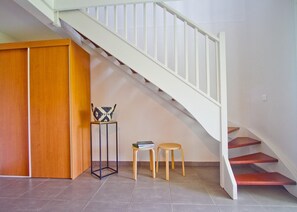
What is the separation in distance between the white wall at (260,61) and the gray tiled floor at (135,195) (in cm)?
68

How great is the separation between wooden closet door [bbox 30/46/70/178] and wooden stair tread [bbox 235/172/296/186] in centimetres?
233

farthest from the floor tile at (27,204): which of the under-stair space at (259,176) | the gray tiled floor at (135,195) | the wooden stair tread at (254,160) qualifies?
the wooden stair tread at (254,160)

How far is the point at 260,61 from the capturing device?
105 inches

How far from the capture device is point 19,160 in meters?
2.52

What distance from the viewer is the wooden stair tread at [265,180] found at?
6.28 feet

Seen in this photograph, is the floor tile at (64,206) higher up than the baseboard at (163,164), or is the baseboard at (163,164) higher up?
the baseboard at (163,164)

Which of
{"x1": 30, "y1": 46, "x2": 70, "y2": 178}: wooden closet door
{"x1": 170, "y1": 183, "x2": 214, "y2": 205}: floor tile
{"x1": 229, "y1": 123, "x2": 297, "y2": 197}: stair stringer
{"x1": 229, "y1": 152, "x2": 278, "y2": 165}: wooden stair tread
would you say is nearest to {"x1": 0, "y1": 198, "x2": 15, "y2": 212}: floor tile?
{"x1": 30, "y1": 46, "x2": 70, "y2": 178}: wooden closet door

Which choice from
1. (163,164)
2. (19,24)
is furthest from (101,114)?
(19,24)

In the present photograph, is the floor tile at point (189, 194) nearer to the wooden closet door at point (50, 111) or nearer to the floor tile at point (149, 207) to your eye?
the floor tile at point (149, 207)

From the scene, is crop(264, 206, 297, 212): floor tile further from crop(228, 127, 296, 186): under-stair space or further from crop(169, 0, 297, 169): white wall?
crop(169, 0, 297, 169): white wall

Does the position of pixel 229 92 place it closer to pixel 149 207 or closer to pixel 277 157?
pixel 277 157

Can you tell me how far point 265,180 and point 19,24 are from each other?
4284mm

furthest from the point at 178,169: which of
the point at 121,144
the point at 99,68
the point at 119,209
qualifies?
the point at 99,68

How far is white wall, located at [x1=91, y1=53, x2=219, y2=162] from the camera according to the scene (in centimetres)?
296
